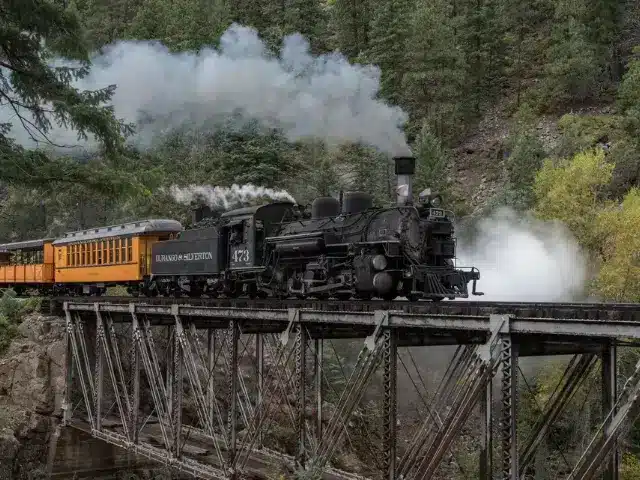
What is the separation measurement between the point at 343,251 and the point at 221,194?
2268 centimetres

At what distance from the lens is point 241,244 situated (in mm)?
19672

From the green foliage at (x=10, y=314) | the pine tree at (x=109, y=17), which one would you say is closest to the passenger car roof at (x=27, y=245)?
the green foliage at (x=10, y=314)

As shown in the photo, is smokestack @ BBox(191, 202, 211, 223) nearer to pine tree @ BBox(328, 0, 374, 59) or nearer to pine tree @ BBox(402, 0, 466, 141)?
pine tree @ BBox(402, 0, 466, 141)

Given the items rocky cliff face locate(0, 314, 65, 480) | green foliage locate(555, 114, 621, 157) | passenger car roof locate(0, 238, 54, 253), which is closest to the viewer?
rocky cliff face locate(0, 314, 65, 480)

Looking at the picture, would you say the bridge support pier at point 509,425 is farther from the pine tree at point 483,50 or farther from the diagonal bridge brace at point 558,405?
the pine tree at point 483,50

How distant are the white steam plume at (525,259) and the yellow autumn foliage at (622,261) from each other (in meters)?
2.73

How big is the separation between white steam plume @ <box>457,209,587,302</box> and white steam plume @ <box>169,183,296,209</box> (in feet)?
36.1

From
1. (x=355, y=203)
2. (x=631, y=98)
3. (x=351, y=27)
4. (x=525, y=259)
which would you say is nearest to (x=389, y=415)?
(x=355, y=203)

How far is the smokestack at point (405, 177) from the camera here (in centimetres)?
1636

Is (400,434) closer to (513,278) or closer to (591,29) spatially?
(513,278)

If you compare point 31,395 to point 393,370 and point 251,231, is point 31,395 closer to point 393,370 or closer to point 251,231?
point 251,231

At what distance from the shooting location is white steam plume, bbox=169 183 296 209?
1447 inches

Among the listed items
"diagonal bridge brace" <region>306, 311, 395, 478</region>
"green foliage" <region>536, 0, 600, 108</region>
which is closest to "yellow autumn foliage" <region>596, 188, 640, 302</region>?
"diagonal bridge brace" <region>306, 311, 395, 478</region>

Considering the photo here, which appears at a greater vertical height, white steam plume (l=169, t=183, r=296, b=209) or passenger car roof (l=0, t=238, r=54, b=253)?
white steam plume (l=169, t=183, r=296, b=209)
